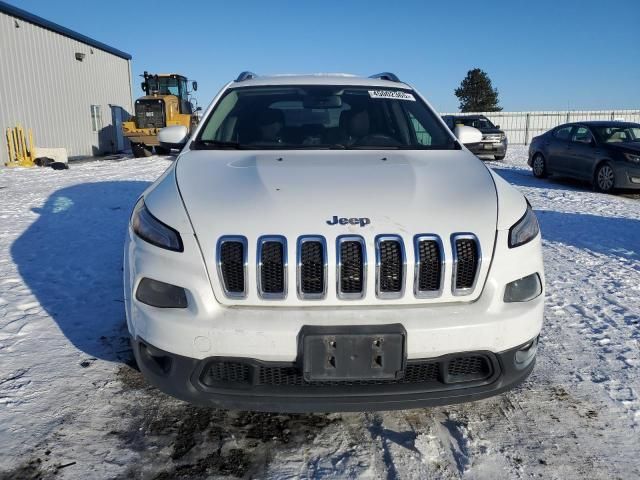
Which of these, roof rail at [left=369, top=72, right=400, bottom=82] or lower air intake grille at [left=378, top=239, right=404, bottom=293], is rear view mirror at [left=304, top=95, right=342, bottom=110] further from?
lower air intake grille at [left=378, top=239, right=404, bottom=293]

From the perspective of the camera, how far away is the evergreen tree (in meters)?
58.6

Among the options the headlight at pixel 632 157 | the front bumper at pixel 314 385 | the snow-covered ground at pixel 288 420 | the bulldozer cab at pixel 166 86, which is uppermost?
the bulldozer cab at pixel 166 86

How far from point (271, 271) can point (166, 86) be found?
20701mm

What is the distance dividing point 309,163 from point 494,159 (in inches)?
662

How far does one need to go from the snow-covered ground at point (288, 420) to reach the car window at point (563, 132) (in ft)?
27.6

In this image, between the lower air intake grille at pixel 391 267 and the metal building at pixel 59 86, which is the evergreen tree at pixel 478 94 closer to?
the metal building at pixel 59 86

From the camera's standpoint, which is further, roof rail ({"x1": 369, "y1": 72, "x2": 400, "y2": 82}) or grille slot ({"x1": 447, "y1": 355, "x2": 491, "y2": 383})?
roof rail ({"x1": 369, "y1": 72, "x2": 400, "y2": 82})

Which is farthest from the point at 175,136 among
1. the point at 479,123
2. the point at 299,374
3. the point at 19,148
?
the point at 479,123

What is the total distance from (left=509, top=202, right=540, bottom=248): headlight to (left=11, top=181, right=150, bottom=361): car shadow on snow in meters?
2.30

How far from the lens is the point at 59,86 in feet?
66.0

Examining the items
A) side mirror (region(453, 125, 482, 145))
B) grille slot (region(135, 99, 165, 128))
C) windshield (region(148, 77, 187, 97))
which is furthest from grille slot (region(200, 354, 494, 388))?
windshield (region(148, 77, 187, 97))

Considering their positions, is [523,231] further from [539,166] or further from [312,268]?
[539,166]

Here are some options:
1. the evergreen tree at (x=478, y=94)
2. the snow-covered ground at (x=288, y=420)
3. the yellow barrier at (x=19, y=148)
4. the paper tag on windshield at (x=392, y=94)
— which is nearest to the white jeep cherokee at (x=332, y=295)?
the snow-covered ground at (x=288, y=420)

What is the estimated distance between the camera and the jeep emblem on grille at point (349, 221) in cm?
214
